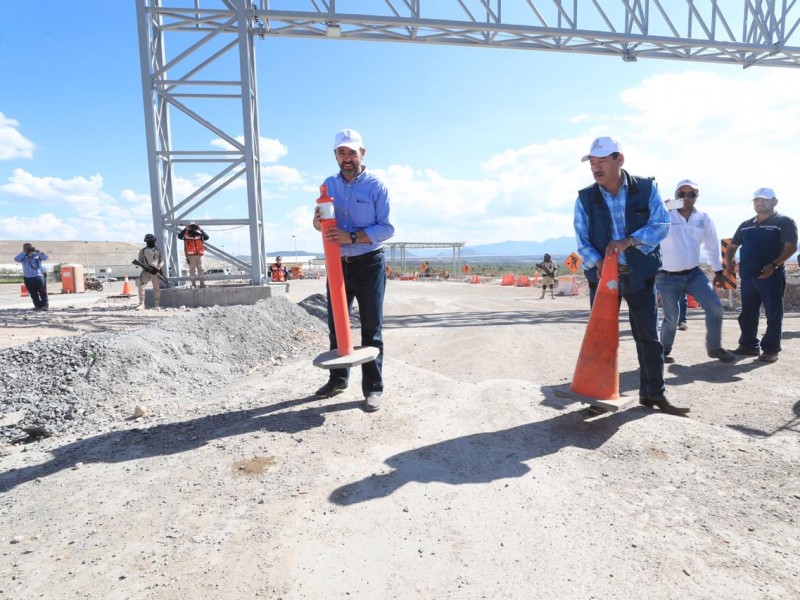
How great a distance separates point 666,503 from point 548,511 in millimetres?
613

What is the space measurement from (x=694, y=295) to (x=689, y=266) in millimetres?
361

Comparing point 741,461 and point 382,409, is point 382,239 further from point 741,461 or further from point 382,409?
point 741,461

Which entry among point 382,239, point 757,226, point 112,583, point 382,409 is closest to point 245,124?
point 382,239

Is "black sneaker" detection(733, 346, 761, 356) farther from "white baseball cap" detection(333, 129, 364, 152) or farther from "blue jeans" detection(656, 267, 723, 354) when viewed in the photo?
"white baseball cap" detection(333, 129, 364, 152)

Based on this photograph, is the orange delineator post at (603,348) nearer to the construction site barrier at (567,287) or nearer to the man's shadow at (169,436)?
the man's shadow at (169,436)

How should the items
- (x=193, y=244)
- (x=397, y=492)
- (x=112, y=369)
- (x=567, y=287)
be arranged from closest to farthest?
(x=397, y=492)
(x=112, y=369)
(x=193, y=244)
(x=567, y=287)

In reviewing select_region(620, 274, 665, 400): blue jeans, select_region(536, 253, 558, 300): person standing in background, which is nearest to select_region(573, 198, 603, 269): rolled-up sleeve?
select_region(620, 274, 665, 400): blue jeans

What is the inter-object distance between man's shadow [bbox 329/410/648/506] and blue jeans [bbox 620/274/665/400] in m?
0.23

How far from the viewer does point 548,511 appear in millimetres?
2197

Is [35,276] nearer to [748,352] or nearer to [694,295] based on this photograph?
[694,295]

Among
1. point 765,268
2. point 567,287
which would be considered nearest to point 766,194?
point 765,268

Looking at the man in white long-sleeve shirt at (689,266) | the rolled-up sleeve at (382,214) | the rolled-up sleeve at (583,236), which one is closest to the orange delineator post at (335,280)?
the rolled-up sleeve at (382,214)

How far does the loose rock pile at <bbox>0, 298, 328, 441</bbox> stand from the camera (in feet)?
11.5

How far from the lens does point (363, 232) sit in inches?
137
